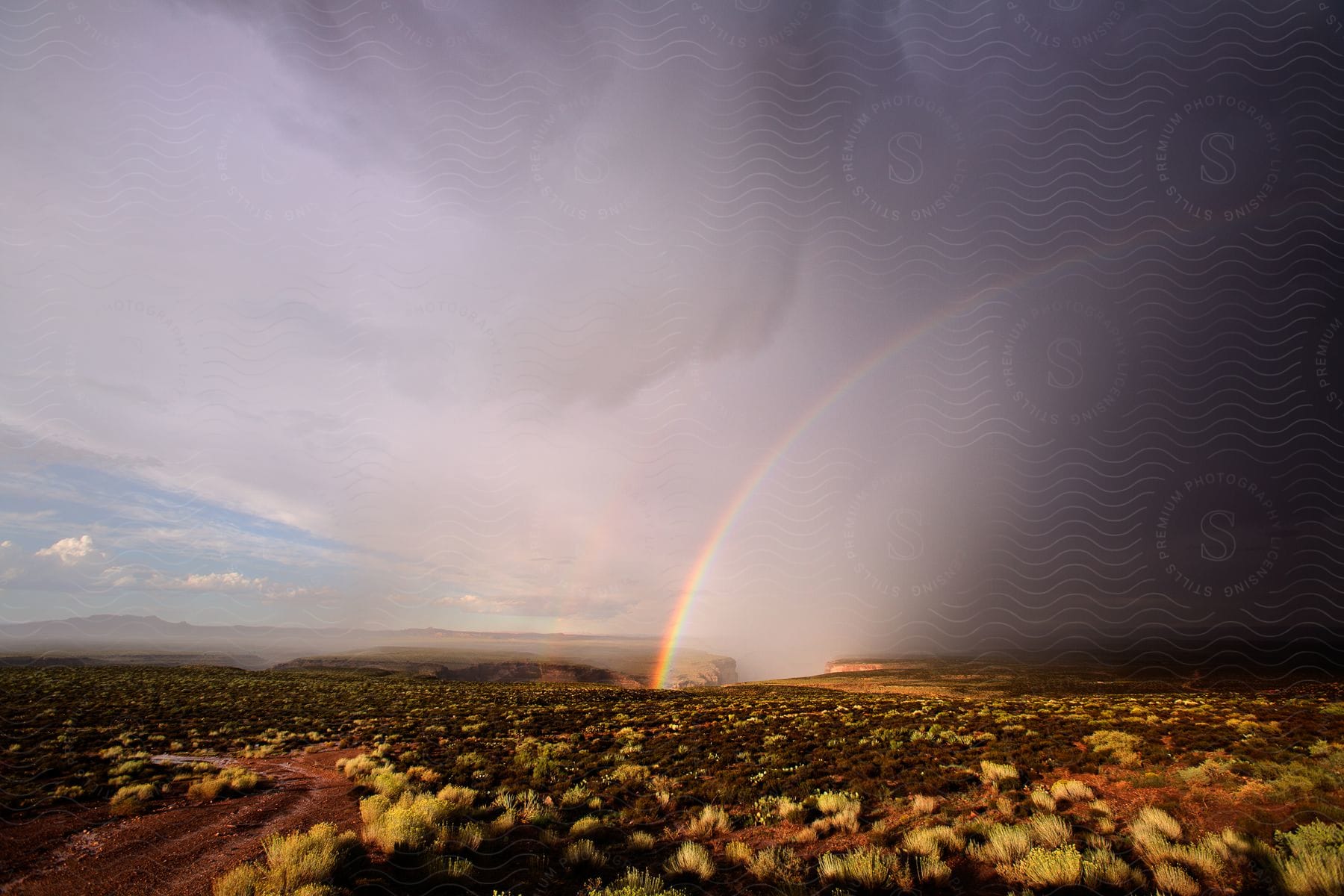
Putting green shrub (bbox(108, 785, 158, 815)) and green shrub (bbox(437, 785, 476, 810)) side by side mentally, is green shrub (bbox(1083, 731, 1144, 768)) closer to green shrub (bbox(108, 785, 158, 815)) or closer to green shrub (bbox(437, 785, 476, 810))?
green shrub (bbox(437, 785, 476, 810))

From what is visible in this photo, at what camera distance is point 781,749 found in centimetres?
1731

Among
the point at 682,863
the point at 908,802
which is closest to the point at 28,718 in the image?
the point at 682,863

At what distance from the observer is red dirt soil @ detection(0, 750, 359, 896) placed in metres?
8.02

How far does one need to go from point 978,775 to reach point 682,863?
368 inches

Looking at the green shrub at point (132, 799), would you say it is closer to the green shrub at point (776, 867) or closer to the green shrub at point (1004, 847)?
the green shrub at point (776, 867)

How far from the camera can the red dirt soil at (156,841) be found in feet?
26.3

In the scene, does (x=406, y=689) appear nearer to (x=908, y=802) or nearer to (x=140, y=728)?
(x=140, y=728)

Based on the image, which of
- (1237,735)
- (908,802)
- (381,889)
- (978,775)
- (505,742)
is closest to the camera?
(381,889)

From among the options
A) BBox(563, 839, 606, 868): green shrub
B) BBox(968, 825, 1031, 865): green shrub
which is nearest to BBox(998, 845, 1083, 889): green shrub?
BBox(968, 825, 1031, 865): green shrub

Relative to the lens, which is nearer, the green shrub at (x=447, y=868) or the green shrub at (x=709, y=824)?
the green shrub at (x=447, y=868)

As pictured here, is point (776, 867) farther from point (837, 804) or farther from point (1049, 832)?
point (1049, 832)

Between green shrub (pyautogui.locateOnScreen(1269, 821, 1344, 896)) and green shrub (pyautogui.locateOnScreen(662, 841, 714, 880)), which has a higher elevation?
green shrub (pyautogui.locateOnScreen(1269, 821, 1344, 896))

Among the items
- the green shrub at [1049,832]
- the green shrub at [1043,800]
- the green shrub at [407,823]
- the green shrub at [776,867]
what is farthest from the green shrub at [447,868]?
the green shrub at [1043,800]

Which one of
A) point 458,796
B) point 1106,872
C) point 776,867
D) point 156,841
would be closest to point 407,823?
point 458,796
